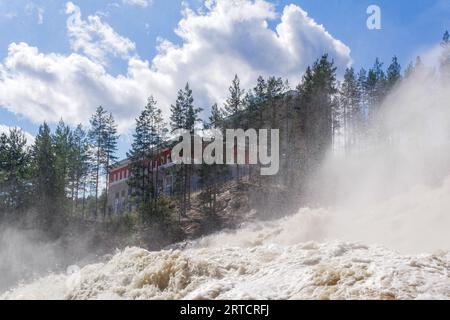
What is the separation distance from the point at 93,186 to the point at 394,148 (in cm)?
4140

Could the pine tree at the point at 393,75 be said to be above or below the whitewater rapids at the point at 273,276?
above

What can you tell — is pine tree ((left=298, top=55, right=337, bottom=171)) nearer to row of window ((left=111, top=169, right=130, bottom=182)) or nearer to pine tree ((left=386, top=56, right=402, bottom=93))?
pine tree ((left=386, top=56, right=402, bottom=93))

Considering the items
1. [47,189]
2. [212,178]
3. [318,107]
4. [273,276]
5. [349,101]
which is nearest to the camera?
[273,276]

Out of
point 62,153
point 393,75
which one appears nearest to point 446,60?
point 393,75

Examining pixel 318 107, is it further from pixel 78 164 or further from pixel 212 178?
pixel 78 164

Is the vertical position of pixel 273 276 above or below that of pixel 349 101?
below

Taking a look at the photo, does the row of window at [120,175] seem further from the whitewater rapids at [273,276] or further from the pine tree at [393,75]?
the whitewater rapids at [273,276]

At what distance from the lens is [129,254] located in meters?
17.6

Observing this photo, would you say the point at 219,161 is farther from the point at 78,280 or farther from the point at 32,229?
the point at 78,280

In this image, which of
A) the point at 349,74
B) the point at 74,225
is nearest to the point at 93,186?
the point at 74,225

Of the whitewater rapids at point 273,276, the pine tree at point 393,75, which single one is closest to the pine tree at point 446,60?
the pine tree at point 393,75

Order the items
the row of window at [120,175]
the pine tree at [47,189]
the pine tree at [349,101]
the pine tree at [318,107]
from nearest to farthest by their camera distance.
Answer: the pine tree at [47,189]
the pine tree at [318,107]
the pine tree at [349,101]
the row of window at [120,175]

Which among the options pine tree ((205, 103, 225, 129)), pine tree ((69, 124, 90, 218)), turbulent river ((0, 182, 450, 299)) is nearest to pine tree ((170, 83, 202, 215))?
pine tree ((205, 103, 225, 129))

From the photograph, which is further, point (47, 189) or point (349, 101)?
point (349, 101)
